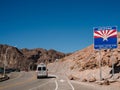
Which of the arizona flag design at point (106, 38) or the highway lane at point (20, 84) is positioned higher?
the arizona flag design at point (106, 38)

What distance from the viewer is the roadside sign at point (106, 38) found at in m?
33.9

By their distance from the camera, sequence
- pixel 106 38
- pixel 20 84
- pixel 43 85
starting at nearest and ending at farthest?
pixel 43 85, pixel 106 38, pixel 20 84

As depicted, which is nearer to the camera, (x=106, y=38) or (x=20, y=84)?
(x=106, y=38)

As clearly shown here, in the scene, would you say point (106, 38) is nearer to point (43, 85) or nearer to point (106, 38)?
point (106, 38)

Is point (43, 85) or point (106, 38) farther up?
point (106, 38)

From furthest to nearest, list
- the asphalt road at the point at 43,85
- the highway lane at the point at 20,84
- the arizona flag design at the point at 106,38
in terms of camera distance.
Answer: the arizona flag design at the point at 106,38, the highway lane at the point at 20,84, the asphalt road at the point at 43,85

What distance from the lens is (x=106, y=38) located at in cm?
3400

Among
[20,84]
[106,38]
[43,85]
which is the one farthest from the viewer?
[20,84]

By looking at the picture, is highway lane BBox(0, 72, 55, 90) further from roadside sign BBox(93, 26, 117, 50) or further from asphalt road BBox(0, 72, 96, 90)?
roadside sign BBox(93, 26, 117, 50)

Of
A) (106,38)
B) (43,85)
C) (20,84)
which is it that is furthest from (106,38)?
(20,84)

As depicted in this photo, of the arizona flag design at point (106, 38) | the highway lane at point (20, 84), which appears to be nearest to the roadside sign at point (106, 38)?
the arizona flag design at point (106, 38)

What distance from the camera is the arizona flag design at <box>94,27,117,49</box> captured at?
33.9 metres

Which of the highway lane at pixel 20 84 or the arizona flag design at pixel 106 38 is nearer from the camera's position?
the highway lane at pixel 20 84

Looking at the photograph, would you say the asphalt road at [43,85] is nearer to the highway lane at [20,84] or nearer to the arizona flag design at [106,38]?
the highway lane at [20,84]
